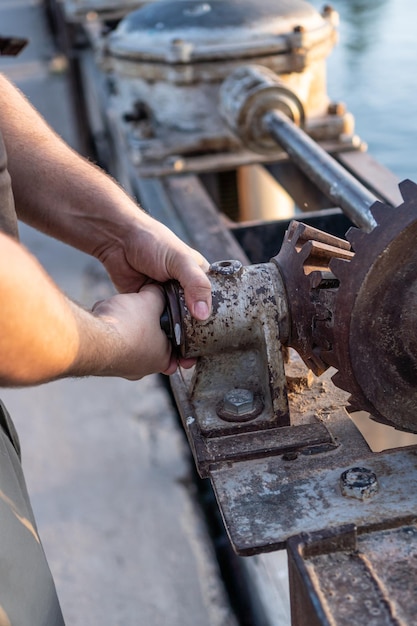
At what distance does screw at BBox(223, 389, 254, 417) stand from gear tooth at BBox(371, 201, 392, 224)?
0.40 meters

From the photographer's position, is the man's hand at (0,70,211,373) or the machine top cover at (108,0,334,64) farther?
the machine top cover at (108,0,334,64)

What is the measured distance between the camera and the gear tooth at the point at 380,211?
1070 mm

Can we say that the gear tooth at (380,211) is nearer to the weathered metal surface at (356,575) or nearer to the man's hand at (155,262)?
the man's hand at (155,262)

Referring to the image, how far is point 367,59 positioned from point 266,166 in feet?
11.0

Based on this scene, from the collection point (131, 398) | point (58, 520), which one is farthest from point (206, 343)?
point (131, 398)

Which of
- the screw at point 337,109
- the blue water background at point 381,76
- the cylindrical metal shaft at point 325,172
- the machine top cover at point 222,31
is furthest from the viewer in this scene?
the blue water background at point 381,76

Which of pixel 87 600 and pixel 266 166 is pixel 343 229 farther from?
pixel 87 600

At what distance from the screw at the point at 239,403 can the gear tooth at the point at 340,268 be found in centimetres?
31

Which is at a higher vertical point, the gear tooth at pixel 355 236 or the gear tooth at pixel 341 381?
the gear tooth at pixel 355 236

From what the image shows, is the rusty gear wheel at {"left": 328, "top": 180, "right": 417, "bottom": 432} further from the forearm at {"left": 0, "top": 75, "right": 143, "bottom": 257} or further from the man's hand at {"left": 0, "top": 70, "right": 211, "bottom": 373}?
the forearm at {"left": 0, "top": 75, "right": 143, "bottom": 257}

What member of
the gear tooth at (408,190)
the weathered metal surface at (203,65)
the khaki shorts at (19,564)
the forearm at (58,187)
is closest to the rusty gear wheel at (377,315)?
the gear tooth at (408,190)

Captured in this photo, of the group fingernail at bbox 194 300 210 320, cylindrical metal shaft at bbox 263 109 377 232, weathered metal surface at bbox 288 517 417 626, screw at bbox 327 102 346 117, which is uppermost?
fingernail at bbox 194 300 210 320

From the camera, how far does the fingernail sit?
4.05ft

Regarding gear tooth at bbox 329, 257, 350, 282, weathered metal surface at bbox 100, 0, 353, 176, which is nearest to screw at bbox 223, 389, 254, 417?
gear tooth at bbox 329, 257, 350, 282
